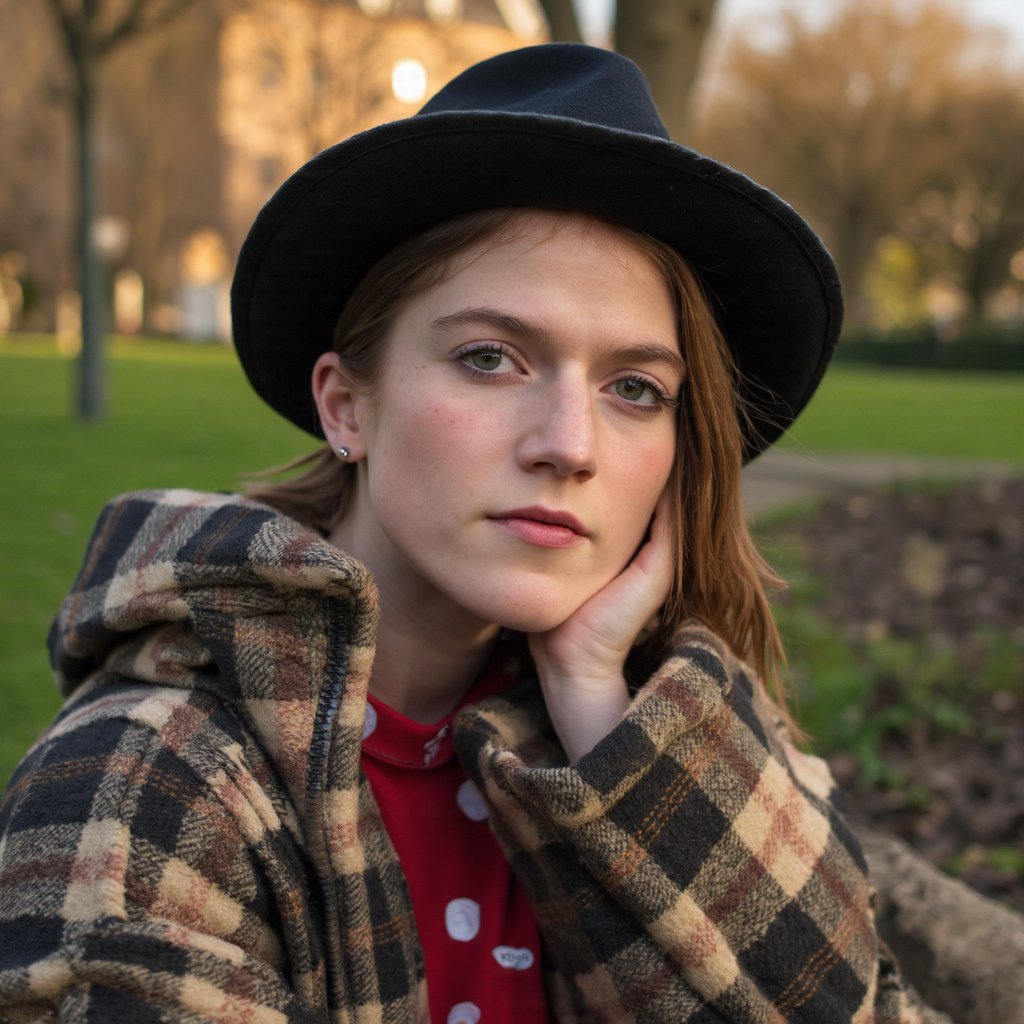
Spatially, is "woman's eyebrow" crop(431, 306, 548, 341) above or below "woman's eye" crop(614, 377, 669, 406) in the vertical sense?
above

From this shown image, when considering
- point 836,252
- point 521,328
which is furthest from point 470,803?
point 836,252

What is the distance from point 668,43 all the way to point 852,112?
140 ft

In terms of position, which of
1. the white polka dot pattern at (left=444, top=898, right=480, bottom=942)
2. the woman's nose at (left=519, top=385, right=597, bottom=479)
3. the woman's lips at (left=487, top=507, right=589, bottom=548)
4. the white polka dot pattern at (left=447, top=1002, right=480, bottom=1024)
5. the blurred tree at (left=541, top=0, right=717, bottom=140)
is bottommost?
the white polka dot pattern at (left=447, top=1002, right=480, bottom=1024)

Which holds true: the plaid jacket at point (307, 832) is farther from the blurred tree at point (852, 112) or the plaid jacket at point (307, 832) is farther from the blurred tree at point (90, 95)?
the blurred tree at point (852, 112)

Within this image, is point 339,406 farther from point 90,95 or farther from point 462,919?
point 90,95

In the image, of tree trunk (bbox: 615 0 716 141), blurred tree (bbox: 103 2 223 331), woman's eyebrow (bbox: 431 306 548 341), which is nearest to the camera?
woman's eyebrow (bbox: 431 306 548 341)

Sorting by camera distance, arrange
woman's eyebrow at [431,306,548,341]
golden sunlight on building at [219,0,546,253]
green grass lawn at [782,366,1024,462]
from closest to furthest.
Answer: woman's eyebrow at [431,306,548,341], green grass lawn at [782,366,1024,462], golden sunlight on building at [219,0,546,253]

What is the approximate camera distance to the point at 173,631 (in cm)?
172

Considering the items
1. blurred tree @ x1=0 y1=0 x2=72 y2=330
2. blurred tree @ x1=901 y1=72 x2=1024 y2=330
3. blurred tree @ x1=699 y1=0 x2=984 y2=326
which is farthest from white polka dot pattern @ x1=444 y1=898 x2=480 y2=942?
blurred tree @ x1=699 y1=0 x2=984 y2=326

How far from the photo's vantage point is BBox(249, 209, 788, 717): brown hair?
6.44 feet

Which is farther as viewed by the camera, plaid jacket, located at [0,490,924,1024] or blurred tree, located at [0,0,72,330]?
blurred tree, located at [0,0,72,330]

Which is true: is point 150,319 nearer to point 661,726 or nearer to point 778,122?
point 778,122

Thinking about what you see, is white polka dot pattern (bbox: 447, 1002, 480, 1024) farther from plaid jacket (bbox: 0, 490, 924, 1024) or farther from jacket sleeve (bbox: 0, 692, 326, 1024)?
jacket sleeve (bbox: 0, 692, 326, 1024)

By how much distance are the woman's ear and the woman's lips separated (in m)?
0.37
